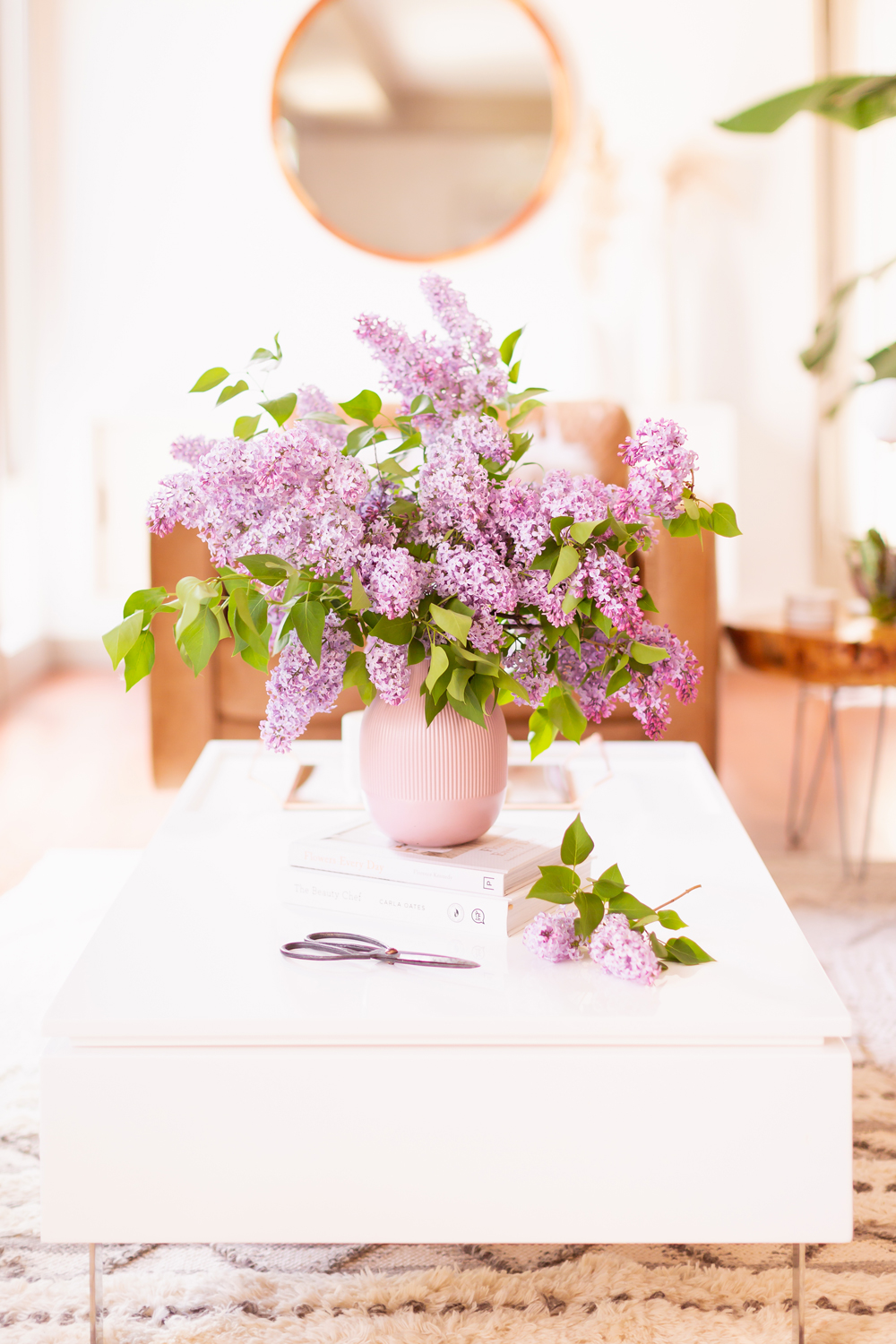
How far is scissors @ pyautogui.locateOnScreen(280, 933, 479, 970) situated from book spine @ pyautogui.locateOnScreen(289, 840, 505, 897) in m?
0.06

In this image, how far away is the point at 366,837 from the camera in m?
1.12

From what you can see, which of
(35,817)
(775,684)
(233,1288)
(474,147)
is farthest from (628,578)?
(474,147)

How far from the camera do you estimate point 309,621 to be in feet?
3.13

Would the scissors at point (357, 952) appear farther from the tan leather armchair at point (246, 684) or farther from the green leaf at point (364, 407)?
the tan leather armchair at point (246, 684)

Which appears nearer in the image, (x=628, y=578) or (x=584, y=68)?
(x=628, y=578)

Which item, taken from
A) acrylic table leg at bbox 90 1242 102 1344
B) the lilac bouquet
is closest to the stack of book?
the lilac bouquet

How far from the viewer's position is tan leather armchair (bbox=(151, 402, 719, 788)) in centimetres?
232

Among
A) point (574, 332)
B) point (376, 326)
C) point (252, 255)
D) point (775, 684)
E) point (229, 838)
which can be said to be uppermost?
point (252, 255)

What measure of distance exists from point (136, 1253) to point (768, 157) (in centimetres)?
406

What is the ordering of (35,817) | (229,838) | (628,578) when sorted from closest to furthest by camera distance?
(628,578) < (229,838) < (35,817)

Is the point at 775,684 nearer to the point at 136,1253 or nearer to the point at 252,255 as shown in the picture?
the point at 252,255

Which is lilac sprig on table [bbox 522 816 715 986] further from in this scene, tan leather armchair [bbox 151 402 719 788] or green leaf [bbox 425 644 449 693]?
tan leather armchair [bbox 151 402 719 788]

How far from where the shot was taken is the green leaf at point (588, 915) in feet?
3.14

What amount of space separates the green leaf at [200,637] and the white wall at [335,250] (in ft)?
10.7
